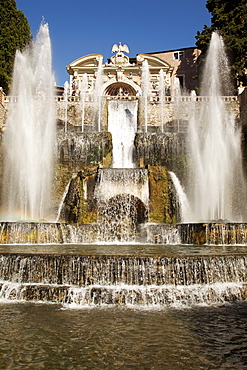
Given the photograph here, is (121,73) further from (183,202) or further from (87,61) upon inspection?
(183,202)

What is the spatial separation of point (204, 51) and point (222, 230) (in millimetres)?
21574

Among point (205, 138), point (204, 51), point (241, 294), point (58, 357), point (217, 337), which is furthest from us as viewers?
point (204, 51)

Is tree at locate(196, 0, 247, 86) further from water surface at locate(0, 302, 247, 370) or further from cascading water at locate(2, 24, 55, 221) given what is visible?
water surface at locate(0, 302, 247, 370)

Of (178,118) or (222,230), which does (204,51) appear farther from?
(222,230)

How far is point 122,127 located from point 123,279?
17051mm

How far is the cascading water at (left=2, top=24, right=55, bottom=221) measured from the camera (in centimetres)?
1516

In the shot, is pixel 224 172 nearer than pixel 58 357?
No

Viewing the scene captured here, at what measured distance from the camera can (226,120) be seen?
63.1 ft

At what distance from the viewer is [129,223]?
40.1 ft

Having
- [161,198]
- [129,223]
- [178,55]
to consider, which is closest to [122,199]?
[129,223]

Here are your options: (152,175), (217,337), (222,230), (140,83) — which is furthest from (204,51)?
(217,337)

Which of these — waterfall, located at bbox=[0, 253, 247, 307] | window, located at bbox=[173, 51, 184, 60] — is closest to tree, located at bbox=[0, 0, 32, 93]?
window, located at bbox=[173, 51, 184, 60]

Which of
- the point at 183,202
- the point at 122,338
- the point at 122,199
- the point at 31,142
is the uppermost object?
the point at 31,142

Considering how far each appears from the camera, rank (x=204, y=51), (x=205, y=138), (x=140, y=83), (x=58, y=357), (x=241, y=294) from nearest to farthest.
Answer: (x=58, y=357) < (x=241, y=294) < (x=205, y=138) < (x=204, y=51) < (x=140, y=83)
